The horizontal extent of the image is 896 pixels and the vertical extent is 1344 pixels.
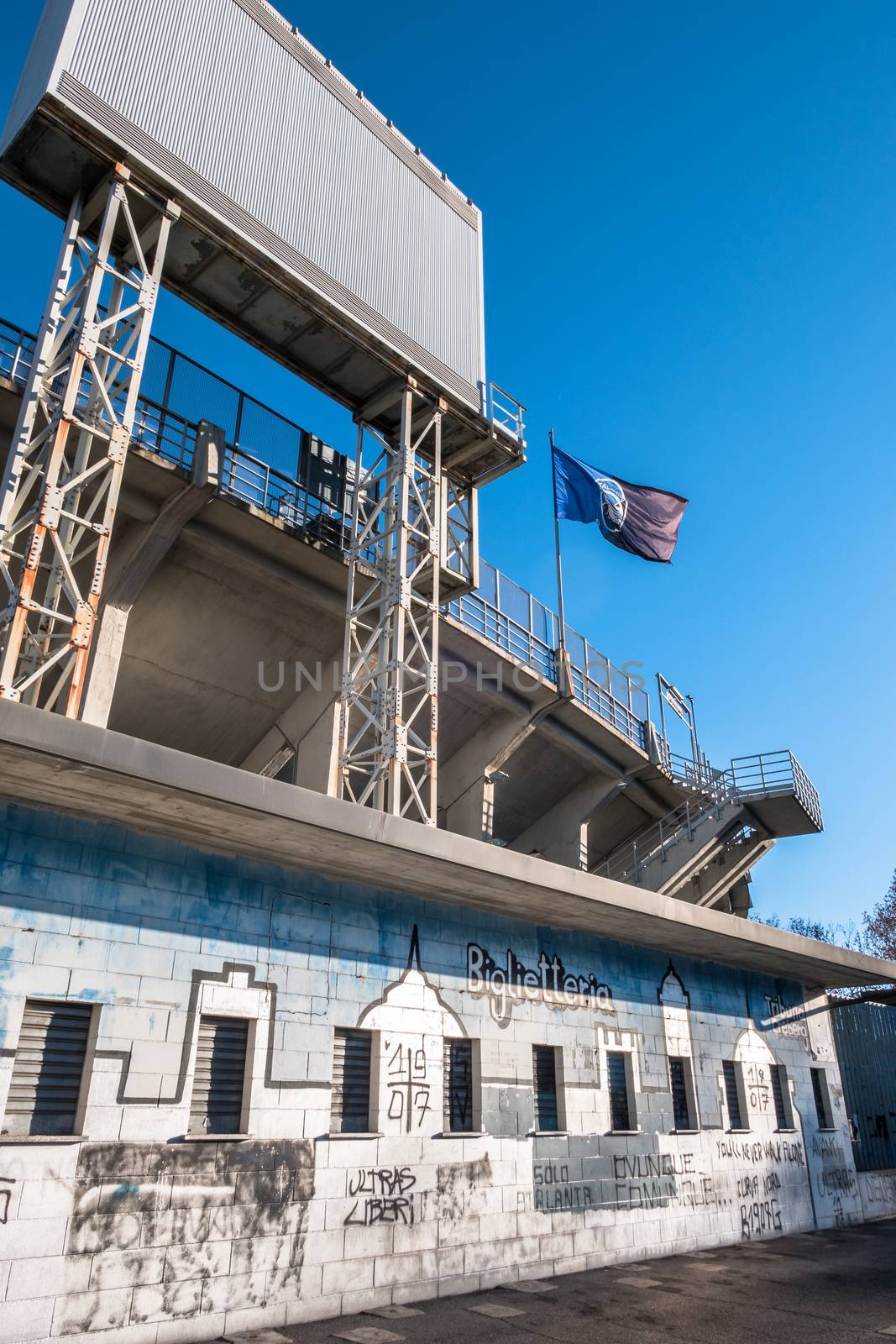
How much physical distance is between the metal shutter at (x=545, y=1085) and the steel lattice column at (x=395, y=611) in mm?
4598

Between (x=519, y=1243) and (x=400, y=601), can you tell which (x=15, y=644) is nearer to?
(x=400, y=601)

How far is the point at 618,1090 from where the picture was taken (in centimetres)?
1628

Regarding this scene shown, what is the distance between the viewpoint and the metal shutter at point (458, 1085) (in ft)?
43.5

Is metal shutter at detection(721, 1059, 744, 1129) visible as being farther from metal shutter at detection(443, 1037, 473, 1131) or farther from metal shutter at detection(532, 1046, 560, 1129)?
metal shutter at detection(443, 1037, 473, 1131)

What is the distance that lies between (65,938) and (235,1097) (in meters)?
2.84

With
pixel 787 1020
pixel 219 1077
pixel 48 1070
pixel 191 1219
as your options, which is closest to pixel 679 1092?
pixel 787 1020

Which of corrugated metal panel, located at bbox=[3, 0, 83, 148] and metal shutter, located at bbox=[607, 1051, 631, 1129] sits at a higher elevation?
corrugated metal panel, located at bbox=[3, 0, 83, 148]

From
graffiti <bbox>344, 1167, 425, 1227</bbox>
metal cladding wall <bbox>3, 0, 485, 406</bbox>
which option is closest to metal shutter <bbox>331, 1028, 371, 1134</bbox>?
graffiti <bbox>344, 1167, 425, 1227</bbox>

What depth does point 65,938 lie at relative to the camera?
995 cm

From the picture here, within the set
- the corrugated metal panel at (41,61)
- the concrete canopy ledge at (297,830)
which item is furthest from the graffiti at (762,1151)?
the corrugated metal panel at (41,61)

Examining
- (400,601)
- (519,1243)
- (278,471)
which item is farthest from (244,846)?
(278,471)

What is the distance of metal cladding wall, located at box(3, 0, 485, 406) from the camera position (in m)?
16.6

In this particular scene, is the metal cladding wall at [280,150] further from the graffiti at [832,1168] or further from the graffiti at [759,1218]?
the graffiti at [832,1168]

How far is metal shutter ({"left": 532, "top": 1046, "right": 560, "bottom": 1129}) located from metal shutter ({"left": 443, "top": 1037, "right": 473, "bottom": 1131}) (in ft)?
4.74
